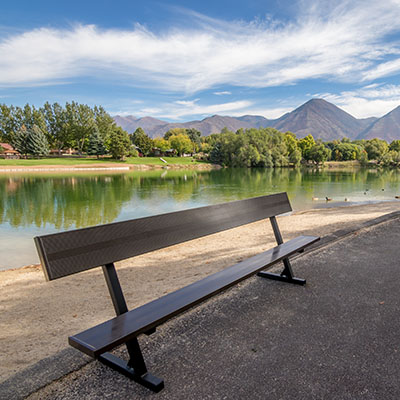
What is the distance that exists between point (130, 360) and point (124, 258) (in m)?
0.76

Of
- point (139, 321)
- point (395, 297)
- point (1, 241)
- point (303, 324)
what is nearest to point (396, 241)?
point (395, 297)

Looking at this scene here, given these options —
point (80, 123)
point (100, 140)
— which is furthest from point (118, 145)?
point (80, 123)

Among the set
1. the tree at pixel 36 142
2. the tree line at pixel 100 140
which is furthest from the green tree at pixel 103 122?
the tree at pixel 36 142

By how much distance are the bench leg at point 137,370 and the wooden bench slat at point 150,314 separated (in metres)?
0.20

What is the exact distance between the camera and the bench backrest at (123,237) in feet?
7.18

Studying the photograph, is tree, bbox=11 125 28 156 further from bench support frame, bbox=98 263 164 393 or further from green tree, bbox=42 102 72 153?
bench support frame, bbox=98 263 164 393

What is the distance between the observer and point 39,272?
8234mm

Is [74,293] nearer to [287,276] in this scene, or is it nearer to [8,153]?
[287,276]

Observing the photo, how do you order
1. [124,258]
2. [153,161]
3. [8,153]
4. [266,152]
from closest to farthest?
1. [124,258]
2. [266,152]
3. [153,161]
4. [8,153]

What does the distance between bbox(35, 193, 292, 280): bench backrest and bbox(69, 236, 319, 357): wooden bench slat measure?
43cm

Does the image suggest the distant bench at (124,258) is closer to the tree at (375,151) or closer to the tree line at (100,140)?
the tree line at (100,140)

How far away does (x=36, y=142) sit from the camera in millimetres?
82875

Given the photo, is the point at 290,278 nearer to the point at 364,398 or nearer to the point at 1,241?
the point at 364,398

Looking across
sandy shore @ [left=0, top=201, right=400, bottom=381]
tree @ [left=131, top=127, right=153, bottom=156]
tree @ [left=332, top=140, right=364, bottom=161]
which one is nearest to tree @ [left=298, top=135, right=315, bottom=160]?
tree @ [left=332, top=140, right=364, bottom=161]
